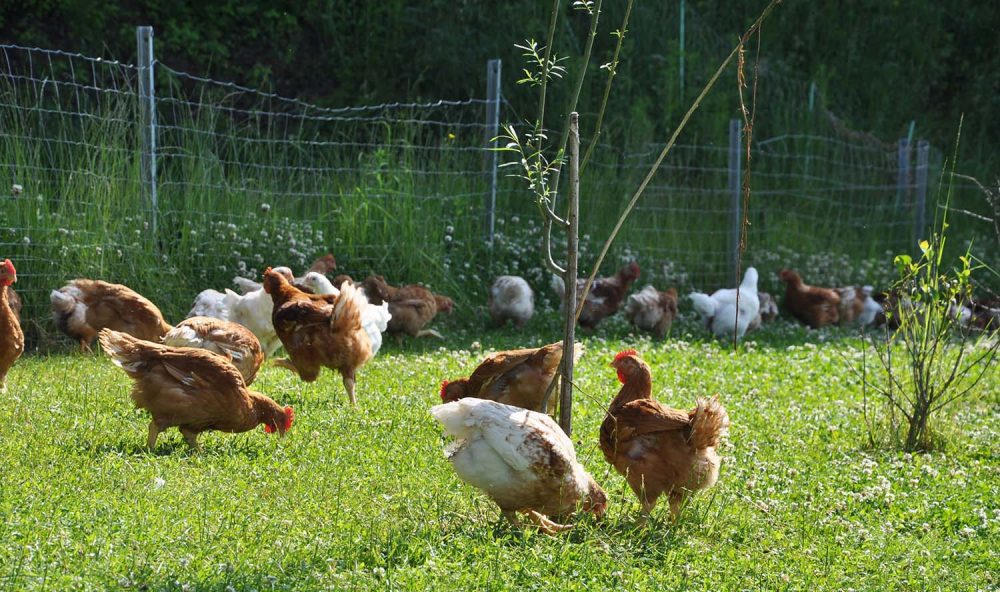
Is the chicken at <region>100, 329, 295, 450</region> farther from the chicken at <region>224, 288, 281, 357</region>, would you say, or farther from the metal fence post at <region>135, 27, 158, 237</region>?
the metal fence post at <region>135, 27, 158, 237</region>

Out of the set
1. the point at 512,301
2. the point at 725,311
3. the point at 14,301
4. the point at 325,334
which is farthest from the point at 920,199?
the point at 14,301

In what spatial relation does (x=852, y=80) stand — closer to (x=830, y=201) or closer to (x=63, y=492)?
(x=830, y=201)

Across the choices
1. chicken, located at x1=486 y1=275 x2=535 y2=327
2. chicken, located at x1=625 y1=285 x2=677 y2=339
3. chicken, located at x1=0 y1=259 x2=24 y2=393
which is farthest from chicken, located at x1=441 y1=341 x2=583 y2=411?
chicken, located at x1=625 y1=285 x2=677 y2=339

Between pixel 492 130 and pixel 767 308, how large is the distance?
12.8 feet

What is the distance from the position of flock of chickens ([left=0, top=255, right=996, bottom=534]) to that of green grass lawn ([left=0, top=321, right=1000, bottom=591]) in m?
0.19

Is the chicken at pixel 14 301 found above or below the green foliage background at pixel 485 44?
below

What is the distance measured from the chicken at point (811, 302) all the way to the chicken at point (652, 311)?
2.31m

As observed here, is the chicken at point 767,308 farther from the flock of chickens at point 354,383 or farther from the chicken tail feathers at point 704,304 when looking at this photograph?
the flock of chickens at point 354,383

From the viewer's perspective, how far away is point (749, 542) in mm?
4887

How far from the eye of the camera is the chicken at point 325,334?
7.36 m

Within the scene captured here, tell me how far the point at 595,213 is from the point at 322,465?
820 cm

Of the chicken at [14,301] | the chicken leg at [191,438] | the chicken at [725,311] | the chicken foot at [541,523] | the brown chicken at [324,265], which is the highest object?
the brown chicken at [324,265]

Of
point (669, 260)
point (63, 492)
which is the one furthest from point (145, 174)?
point (669, 260)

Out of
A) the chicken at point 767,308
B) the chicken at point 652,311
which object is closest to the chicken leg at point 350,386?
the chicken at point 652,311
